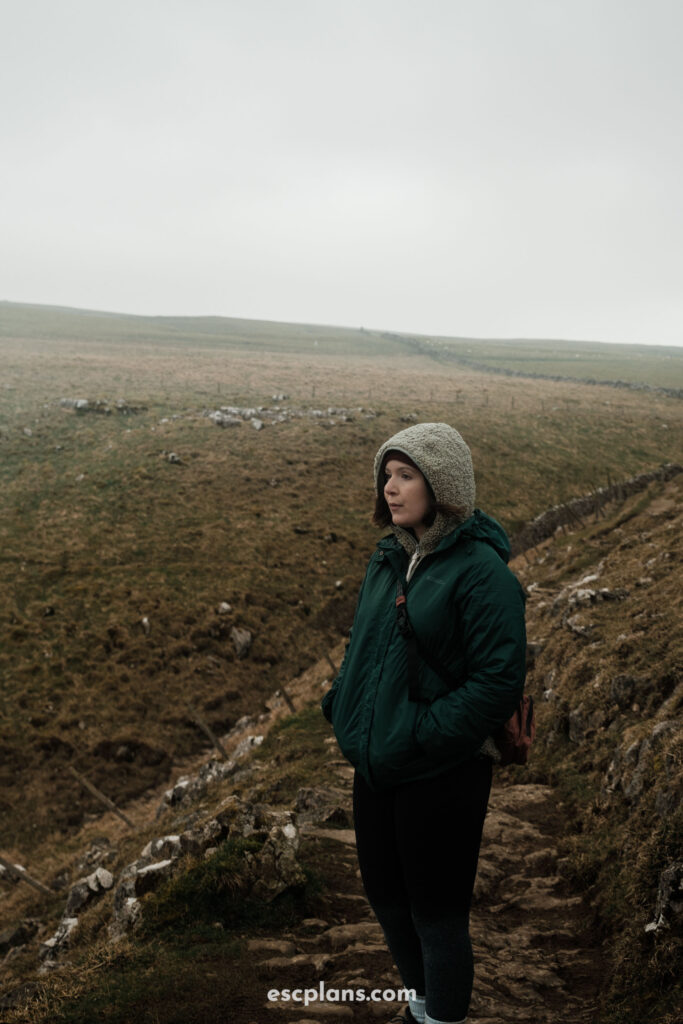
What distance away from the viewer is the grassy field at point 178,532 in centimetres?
1773

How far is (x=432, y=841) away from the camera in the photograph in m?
3.06

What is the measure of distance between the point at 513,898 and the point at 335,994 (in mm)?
2449

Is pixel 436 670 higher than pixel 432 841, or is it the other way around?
pixel 436 670

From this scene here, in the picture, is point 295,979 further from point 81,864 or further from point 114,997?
point 81,864

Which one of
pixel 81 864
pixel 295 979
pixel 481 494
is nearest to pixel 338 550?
pixel 481 494

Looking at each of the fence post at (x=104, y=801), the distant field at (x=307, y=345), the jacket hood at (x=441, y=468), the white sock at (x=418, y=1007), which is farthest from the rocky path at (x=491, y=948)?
the distant field at (x=307, y=345)

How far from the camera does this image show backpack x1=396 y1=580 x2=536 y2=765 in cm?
309

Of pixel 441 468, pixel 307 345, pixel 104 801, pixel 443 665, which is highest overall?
pixel 307 345

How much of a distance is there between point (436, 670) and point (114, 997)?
3.80 m

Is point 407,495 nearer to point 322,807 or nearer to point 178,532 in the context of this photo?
point 322,807

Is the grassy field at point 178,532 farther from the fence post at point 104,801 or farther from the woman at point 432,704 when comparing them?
the woman at point 432,704

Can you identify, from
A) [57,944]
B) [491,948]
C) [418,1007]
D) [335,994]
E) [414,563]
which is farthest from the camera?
[57,944]

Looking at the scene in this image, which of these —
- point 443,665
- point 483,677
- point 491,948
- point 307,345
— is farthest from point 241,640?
point 307,345

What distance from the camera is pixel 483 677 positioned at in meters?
2.93
